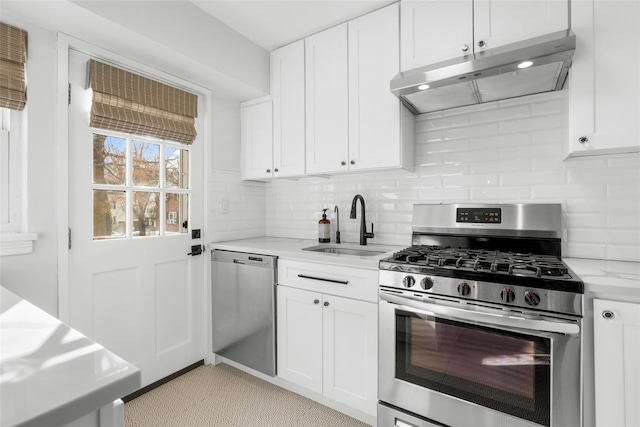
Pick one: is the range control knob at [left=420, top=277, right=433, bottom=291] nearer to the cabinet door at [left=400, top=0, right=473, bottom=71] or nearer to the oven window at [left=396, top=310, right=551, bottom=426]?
the oven window at [left=396, top=310, right=551, bottom=426]

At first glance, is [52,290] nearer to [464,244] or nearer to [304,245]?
[304,245]

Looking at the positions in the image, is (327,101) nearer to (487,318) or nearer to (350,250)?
(350,250)

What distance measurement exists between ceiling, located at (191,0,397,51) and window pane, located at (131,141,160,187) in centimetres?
102

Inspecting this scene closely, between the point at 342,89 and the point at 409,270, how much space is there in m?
1.36

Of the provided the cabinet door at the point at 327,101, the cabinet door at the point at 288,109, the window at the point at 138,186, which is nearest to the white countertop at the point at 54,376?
the window at the point at 138,186

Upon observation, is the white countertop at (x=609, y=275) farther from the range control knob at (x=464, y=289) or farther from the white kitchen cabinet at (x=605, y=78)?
the white kitchen cabinet at (x=605, y=78)

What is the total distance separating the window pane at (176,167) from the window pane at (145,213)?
17cm

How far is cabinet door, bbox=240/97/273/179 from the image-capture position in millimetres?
2730

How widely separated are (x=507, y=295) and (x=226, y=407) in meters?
1.80

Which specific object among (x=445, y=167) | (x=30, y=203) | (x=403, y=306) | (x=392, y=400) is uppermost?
(x=445, y=167)

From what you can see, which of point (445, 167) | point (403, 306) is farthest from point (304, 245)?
point (445, 167)

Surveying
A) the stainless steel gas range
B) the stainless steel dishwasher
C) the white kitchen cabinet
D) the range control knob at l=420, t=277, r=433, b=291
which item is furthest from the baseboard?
the white kitchen cabinet

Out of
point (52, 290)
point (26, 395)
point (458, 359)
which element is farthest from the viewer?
point (52, 290)

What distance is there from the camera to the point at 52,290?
181cm
